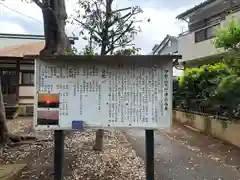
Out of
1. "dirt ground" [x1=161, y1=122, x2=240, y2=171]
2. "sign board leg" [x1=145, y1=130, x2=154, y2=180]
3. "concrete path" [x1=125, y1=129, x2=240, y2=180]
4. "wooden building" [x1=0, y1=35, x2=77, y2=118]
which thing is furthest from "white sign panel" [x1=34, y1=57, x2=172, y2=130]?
"wooden building" [x1=0, y1=35, x2=77, y2=118]

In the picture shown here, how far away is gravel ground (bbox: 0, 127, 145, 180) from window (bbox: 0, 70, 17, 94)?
952 centimetres

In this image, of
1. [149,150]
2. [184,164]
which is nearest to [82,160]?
[184,164]

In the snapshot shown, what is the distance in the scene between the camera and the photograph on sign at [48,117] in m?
3.92

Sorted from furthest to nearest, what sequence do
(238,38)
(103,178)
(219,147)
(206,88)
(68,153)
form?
(206,88)
(238,38)
(219,147)
(68,153)
(103,178)

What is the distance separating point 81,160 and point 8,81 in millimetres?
12668

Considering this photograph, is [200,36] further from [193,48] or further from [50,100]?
[50,100]

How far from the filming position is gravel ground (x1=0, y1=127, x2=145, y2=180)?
5.33m

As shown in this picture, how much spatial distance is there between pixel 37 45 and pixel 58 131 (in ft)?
51.0

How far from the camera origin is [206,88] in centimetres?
1070

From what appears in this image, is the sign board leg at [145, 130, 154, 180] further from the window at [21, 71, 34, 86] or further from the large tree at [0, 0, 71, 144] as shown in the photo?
the window at [21, 71, 34, 86]

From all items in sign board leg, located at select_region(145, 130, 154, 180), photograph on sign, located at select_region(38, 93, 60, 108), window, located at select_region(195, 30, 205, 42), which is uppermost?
window, located at select_region(195, 30, 205, 42)

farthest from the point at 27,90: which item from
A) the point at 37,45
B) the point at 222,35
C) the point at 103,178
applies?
the point at 103,178

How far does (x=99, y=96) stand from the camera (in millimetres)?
3945

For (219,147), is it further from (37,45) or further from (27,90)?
(37,45)
